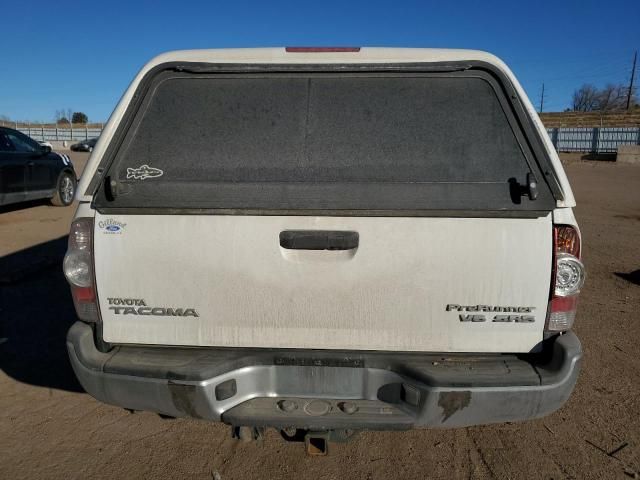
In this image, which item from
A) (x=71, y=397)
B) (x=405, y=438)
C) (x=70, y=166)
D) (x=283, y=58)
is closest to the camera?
(x=283, y=58)

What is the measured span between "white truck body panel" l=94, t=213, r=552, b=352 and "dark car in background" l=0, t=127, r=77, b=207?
29.2 ft

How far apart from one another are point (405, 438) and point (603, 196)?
47.2ft

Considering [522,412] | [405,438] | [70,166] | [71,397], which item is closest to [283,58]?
[522,412]

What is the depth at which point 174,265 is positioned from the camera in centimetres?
229

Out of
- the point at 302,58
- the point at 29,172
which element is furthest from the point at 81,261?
the point at 29,172

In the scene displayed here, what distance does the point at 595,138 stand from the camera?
37594mm

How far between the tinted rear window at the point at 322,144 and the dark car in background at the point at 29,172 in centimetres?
866

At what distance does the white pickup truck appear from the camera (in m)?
2.22

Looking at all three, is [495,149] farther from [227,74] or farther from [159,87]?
[159,87]

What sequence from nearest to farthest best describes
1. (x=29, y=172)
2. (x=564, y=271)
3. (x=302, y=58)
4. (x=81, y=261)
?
(x=564, y=271) → (x=81, y=261) → (x=302, y=58) → (x=29, y=172)

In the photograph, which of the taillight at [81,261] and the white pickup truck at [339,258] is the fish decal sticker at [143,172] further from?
the taillight at [81,261]

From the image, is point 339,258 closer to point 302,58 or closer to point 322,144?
point 322,144

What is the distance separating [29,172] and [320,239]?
10.1 metres

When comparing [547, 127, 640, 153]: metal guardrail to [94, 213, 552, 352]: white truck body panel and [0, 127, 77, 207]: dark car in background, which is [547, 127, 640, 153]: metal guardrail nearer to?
[0, 127, 77, 207]: dark car in background
